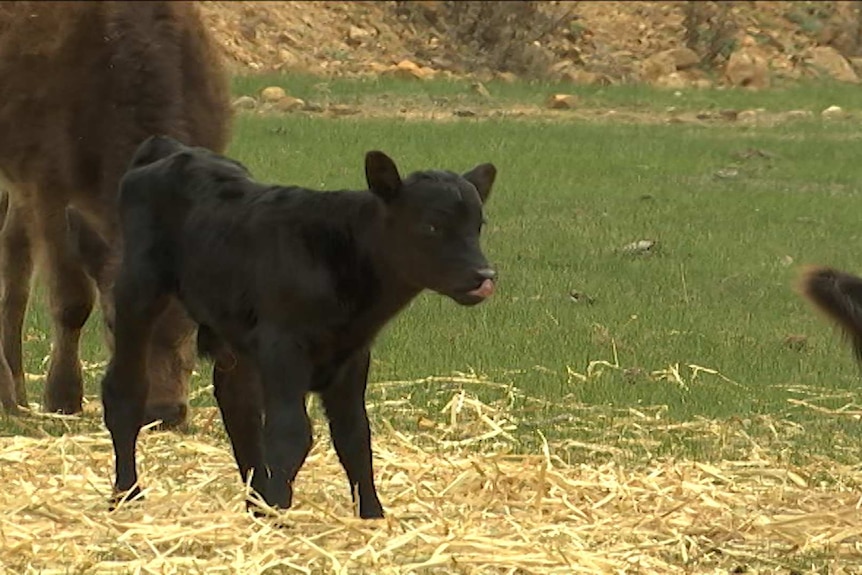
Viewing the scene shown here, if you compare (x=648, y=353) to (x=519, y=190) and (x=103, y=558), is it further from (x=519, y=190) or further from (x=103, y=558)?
(x=519, y=190)

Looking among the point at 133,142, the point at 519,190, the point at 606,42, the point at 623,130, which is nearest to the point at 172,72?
the point at 133,142

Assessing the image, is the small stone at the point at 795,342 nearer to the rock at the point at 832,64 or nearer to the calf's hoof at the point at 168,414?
the calf's hoof at the point at 168,414

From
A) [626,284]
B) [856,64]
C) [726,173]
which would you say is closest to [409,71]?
[856,64]

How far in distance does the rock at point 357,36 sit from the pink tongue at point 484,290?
24311mm

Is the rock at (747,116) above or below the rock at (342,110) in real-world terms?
above

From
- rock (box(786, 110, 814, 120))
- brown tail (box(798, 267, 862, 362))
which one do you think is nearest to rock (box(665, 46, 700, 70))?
rock (box(786, 110, 814, 120))

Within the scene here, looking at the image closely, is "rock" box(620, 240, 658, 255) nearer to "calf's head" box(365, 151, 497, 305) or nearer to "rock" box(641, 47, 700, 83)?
"calf's head" box(365, 151, 497, 305)

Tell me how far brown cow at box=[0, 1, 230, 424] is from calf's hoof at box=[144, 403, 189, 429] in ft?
1.23

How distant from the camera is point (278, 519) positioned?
20.6 ft

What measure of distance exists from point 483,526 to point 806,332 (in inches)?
207

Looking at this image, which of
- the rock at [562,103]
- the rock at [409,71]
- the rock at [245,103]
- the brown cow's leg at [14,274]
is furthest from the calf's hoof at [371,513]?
the rock at [409,71]

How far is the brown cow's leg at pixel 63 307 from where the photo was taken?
9281 mm

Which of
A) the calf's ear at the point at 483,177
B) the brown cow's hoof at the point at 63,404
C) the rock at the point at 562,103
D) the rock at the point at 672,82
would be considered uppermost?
the calf's ear at the point at 483,177

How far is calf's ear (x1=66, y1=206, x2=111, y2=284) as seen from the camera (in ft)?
27.9
